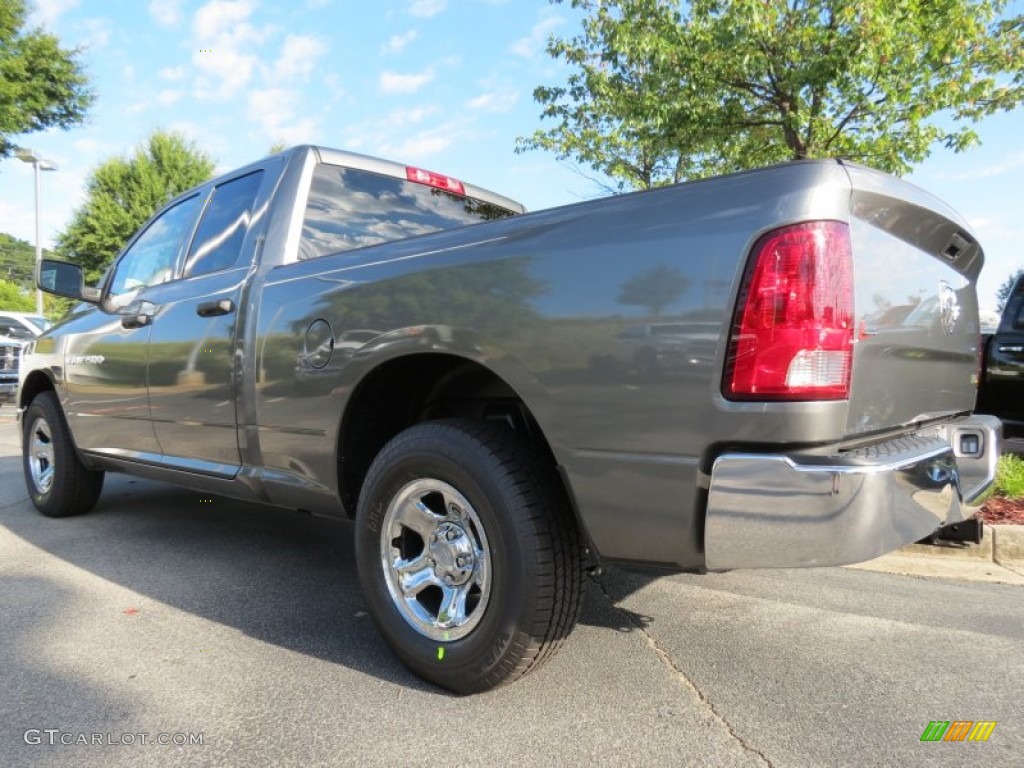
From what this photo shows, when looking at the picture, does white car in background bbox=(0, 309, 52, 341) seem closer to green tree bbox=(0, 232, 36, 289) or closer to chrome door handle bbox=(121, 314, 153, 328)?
chrome door handle bbox=(121, 314, 153, 328)

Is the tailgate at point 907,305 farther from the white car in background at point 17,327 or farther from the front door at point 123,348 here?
the white car in background at point 17,327

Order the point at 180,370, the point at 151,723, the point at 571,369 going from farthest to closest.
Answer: the point at 180,370, the point at 151,723, the point at 571,369

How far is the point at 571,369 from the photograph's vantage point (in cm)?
189

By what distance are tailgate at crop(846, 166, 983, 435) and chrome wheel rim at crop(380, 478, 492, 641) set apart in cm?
116

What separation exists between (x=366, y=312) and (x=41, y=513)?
3586 mm

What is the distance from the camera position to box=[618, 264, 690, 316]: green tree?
174cm

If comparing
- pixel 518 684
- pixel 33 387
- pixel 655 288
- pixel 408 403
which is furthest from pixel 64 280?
pixel 655 288

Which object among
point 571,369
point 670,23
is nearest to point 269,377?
point 571,369

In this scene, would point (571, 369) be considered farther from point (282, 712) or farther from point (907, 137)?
point (907, 137)

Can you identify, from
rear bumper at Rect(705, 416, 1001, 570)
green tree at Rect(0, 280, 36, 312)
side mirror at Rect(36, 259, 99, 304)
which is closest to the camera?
rear bumper at Rect(705, 416, 1001, 570)

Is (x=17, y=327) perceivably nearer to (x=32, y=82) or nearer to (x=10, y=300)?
(x=32, y=82)

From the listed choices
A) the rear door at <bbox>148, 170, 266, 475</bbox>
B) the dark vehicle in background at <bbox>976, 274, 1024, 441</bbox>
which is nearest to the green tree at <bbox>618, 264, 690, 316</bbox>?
the rear door at <bbox>148, 170, 266, 475</bbox>

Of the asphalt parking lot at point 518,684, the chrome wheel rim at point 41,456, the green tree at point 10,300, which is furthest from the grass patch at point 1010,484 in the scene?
the green tree at point 10,300

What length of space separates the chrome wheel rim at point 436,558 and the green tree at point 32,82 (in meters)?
17.6
